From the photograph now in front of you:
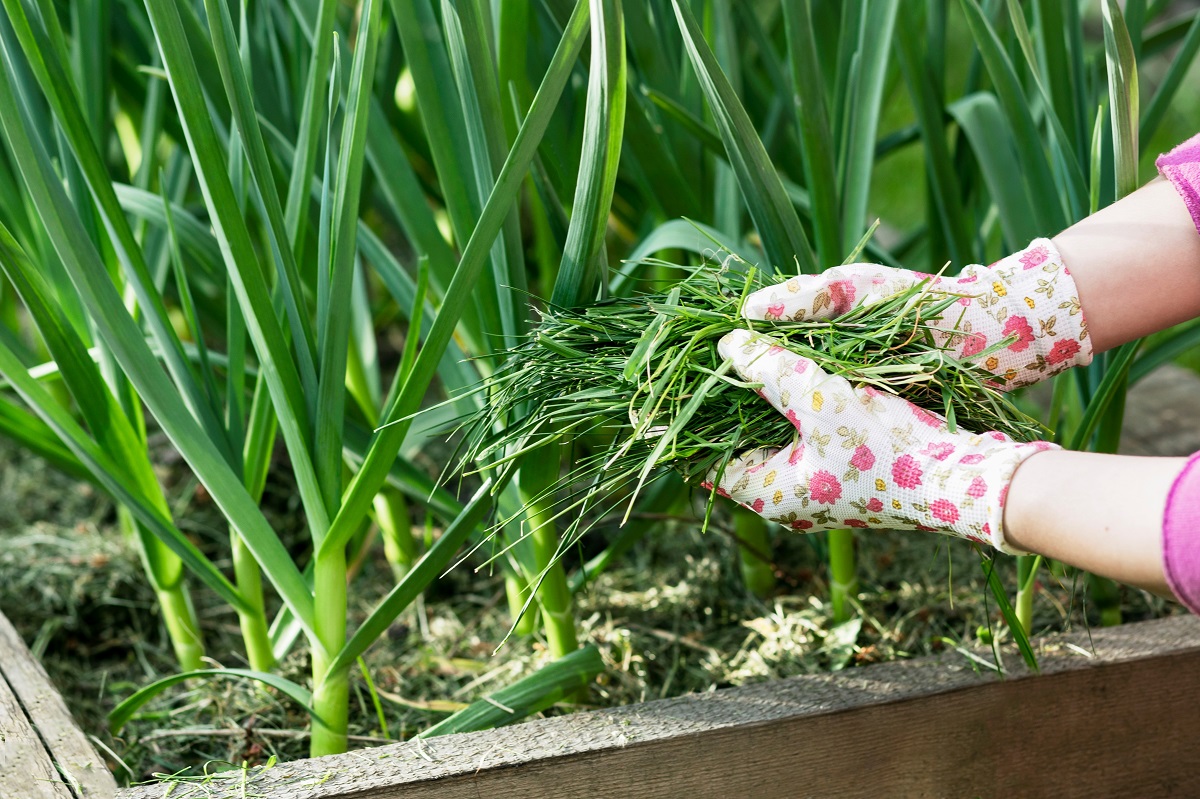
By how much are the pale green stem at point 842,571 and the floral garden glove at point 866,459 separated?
290 millimetres

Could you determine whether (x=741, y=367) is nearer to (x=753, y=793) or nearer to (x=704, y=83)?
(x=704, y=83)

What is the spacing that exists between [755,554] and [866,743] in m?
0.30

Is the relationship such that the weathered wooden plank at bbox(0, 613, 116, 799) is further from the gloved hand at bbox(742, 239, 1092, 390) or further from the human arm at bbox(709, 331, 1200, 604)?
the gloved hand at bbox(742, 239, 1092, 390)

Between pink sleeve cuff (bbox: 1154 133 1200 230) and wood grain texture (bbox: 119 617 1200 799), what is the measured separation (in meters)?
0.38

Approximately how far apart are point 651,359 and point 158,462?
1.08 m

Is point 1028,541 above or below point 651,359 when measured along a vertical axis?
below

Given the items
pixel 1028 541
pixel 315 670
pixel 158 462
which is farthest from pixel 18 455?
pixel 1028 541

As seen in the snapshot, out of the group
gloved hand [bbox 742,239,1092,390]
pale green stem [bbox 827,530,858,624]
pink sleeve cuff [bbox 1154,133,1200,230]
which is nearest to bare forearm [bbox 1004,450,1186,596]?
gloved hand [bbox 742,239,1092,390]

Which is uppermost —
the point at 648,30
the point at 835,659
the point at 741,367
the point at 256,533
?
the point at 648,30

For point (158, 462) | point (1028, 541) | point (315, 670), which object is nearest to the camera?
point (1028, 541)

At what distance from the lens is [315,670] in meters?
0.85

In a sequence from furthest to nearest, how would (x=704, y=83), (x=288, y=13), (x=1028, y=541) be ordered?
(x=288, y=13) → (x=704, y=83) → (x=1028, y=541)

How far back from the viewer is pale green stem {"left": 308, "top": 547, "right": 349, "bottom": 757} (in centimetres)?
82

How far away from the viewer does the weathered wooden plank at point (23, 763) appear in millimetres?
715
